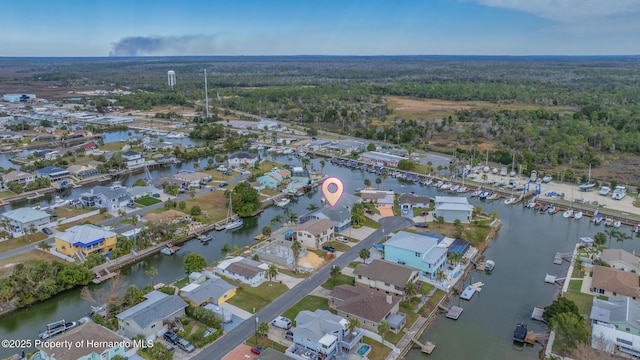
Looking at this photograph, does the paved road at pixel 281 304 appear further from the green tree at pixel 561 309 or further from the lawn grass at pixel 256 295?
the green tree at pixel 561 309

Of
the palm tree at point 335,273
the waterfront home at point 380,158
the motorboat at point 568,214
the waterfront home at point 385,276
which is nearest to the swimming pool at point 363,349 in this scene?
the waterfront home at point 385,276

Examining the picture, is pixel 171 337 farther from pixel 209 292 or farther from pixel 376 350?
pixel 376 350

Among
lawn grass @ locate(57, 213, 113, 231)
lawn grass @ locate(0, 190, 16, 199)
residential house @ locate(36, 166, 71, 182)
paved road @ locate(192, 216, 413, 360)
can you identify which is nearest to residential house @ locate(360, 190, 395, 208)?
paved road @ locate(192, 216, 413, 360)

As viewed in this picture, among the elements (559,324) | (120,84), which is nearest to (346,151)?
(559,324)

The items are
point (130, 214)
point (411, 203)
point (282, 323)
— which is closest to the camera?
point (282, 323)

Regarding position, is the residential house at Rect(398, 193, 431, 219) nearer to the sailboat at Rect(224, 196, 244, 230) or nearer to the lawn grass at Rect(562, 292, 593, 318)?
the sailboat at Rect(224, 196, 244, 230)

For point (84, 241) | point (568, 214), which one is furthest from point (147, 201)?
point (568, 214)
